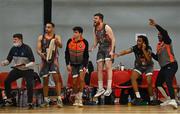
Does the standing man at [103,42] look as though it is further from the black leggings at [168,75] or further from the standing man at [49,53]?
the black leggings at [168,75]

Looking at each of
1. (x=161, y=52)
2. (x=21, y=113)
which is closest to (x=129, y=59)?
(x=161, y=52)

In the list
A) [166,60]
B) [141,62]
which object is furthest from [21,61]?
[166,60]

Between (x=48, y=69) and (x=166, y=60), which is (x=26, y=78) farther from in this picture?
(x=166, y=60)

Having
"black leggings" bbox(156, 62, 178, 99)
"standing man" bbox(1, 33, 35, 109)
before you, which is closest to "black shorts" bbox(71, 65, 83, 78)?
"standing man" bbox(1, 33, 35, 109)

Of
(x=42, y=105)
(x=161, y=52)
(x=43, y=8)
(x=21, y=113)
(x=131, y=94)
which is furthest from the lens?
A: (x=43, y=8)

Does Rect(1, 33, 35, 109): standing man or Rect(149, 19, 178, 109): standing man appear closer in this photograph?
Rect(149, 19, 178, 109): standing man

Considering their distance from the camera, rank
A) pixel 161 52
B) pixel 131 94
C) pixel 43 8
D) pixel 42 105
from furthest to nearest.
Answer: pixel 43 8 → pixel 131 94 → pixel 42 105 → pixel 161 52

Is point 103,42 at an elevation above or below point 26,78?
above

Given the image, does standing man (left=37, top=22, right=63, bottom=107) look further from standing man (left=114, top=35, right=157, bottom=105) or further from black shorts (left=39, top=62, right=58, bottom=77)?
standing man (left=114, top=35, right=157, bottom=105)

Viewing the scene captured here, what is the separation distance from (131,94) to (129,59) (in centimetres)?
309

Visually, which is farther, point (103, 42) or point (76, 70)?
point (103, 42)

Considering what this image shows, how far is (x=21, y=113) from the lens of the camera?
8.02 m

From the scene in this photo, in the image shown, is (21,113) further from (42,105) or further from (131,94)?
(131,94)

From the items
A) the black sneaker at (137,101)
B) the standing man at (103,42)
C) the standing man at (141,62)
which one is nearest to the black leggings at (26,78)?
the standing man at (103,42)
